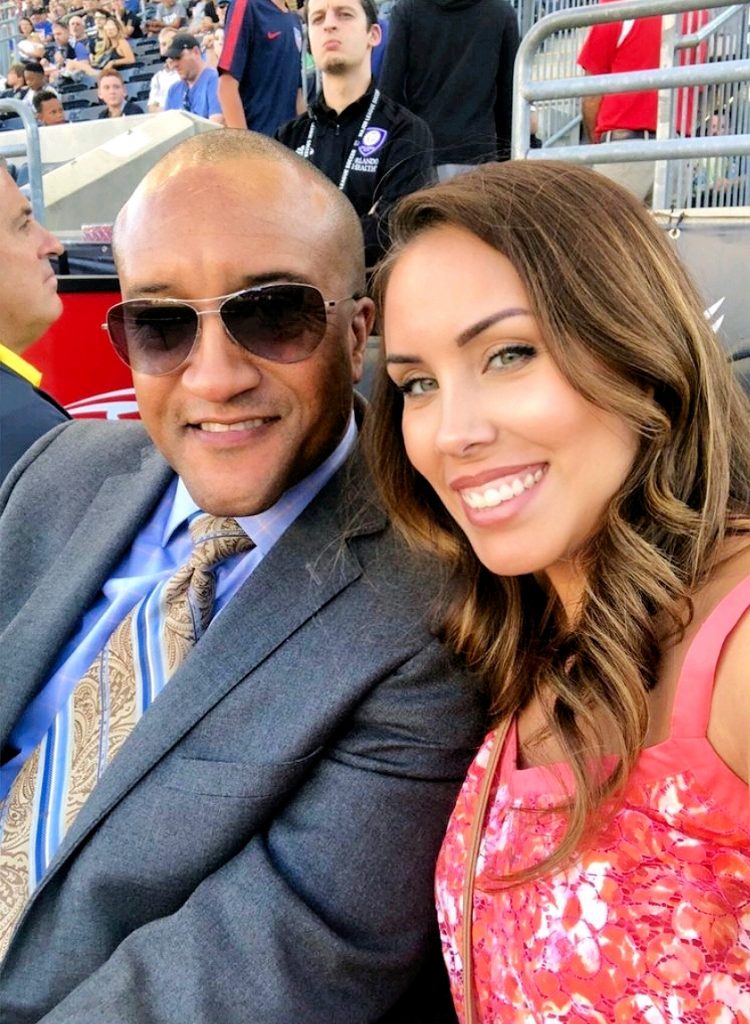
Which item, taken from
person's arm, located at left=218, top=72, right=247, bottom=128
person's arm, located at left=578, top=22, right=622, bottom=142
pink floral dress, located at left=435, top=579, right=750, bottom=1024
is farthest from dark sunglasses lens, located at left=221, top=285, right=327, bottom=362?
person's arm, located at left=218, top=72, right=247, bottom=128

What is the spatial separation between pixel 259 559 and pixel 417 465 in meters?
0.43

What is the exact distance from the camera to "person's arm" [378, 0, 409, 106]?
5086 mm

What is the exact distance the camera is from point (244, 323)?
69.1 inches

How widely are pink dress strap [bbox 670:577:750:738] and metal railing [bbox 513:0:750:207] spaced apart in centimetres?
250

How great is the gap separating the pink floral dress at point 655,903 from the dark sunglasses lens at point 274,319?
83 centimetres

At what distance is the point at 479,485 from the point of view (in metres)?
1.42

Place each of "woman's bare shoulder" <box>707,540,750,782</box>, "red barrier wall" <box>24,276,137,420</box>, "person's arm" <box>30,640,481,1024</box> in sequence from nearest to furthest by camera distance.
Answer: "woman's bare shoulder" <box>707,540,750,782</box> < "person's arm" <box>30,640,481,1024</box> < "red barrier wall" <box>24,276,137,420</box>

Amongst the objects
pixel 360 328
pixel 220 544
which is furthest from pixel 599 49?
pixel 220 544

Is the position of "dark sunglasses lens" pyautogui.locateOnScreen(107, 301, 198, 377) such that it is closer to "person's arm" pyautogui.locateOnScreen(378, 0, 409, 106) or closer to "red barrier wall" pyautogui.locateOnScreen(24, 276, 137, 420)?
"red barrier wall" pyautogui.locateOnScreen(24, 276, 137, 420)

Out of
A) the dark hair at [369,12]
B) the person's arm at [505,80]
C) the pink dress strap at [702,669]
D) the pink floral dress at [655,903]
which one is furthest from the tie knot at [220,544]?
the person's arm at [505,80]

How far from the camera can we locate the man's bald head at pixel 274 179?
1.82m

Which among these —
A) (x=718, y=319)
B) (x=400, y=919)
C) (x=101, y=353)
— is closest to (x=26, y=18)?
(x=101, y=353)

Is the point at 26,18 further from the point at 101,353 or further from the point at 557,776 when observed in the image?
the point at 557,776

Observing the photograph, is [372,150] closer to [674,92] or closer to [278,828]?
[674,92]
